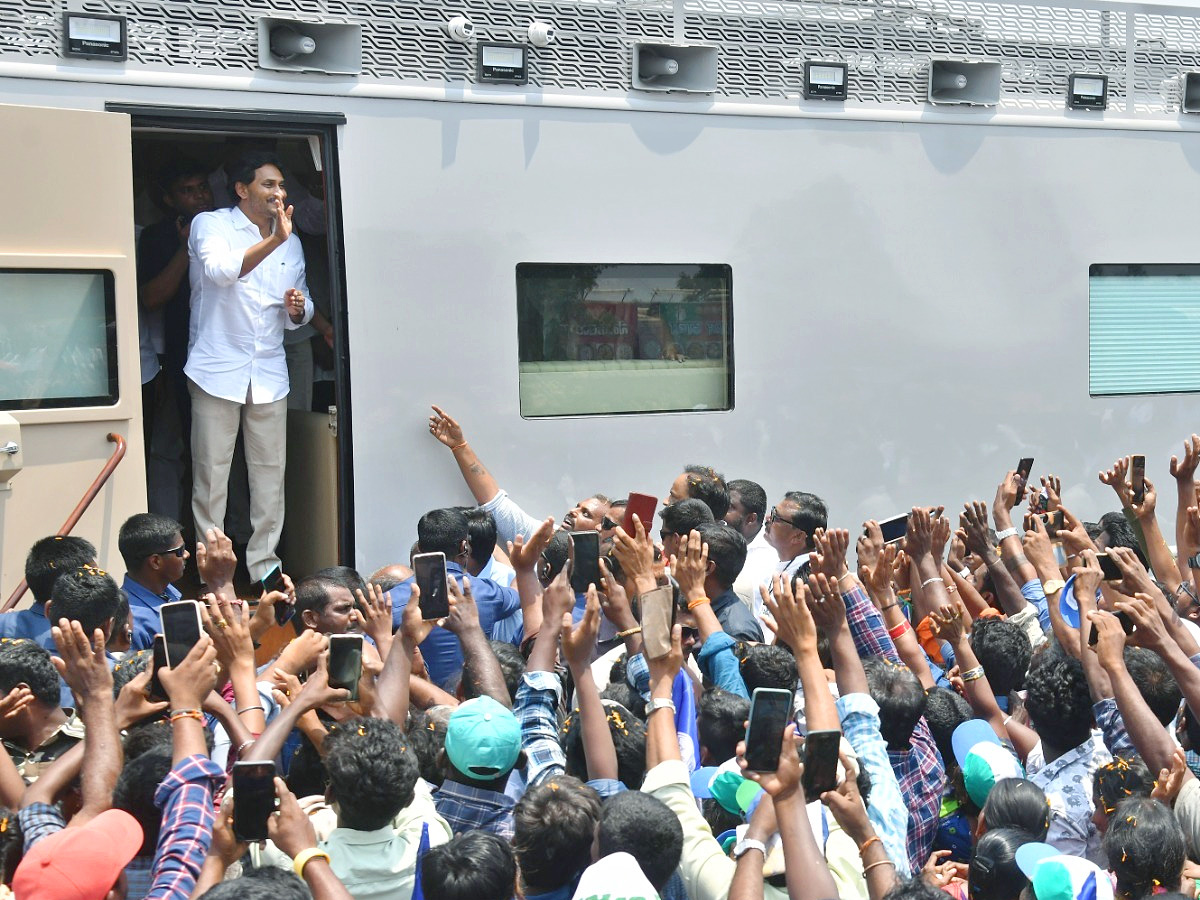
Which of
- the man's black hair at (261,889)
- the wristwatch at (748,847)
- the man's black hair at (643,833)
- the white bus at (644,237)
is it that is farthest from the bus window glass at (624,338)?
the man's black hair at (261,889)

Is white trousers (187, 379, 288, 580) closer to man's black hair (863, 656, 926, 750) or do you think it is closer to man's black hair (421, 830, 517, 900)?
man's black hair (863, 656, 926, 750)

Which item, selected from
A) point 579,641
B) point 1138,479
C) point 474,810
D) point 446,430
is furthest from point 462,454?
point 474,810

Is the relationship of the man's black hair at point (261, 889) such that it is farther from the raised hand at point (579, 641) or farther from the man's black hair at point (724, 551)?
the man's black hair at point (724, 551)

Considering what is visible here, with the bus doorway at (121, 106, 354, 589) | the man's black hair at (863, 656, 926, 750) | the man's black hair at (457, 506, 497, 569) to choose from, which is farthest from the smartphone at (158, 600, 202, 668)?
the bus doorway at (121, 106, 354, 589)

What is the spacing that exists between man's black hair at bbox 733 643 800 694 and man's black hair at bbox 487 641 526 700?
0.66 m

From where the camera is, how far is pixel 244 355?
5.87 m

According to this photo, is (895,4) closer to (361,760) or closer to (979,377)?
(979,377)

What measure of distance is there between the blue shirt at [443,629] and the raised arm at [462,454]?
838 mm

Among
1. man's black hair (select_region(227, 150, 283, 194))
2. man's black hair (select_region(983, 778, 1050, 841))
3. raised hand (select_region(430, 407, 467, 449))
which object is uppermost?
man's black hair (select_region(227, 150, 283, 194))

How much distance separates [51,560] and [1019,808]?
308cm

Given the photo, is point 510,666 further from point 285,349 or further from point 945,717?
point 285,349

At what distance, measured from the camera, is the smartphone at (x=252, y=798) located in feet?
8.34

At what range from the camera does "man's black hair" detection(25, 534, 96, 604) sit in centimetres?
441

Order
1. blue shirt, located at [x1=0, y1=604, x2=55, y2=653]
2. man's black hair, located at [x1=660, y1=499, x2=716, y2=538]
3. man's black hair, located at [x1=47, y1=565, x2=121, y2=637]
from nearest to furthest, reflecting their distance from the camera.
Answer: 1. man's black hair, located at [x1=47, y1=565, x2=121, y2=637]
2. blue shirt, located at [x1=0, y1=604, x2=55, y2=653]
3. man's black hair, located at [x1=660, y1=499, x2=716, y2=538]
